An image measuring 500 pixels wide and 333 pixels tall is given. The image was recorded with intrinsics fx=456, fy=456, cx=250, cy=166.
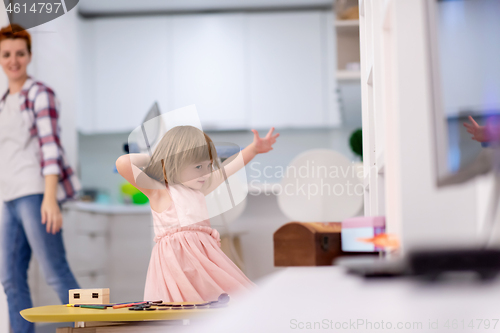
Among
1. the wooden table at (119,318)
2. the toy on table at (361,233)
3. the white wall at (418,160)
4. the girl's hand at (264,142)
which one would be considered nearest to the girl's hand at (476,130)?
the white wall at (418,160)

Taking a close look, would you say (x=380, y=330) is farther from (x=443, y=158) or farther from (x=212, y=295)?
(x=212, y=295)

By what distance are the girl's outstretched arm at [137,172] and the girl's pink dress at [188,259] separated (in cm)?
4

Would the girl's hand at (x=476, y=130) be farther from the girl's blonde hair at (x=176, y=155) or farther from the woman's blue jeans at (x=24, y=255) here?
the woman's blue jeans at (x=24, y=255)

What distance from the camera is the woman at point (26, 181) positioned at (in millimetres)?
1368

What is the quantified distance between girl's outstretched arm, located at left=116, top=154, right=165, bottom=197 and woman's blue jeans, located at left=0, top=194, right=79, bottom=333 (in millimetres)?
597

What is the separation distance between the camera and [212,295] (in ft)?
2.74

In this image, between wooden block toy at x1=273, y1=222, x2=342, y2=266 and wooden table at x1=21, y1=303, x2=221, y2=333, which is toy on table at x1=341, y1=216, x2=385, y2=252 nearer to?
wooden block toy at x1=273, y1=222, x2=342, y2=266

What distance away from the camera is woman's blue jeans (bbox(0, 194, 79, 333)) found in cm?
134

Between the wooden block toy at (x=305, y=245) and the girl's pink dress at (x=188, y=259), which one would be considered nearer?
the wooden block toy at (x=305, y=245)

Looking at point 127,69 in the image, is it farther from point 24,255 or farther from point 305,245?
point 305,245

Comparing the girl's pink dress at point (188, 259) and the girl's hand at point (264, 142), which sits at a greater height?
the girl's hand at point (264, 142)

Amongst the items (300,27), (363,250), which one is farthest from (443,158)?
(300,27)

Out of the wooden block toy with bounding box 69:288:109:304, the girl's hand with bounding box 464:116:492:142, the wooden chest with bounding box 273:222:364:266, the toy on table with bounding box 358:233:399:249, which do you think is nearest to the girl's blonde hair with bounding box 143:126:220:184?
the wooden block toy with bounding box 69:288:109:304

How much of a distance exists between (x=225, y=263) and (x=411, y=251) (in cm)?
61
